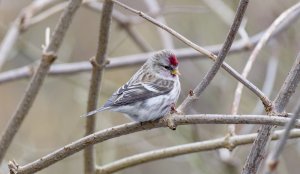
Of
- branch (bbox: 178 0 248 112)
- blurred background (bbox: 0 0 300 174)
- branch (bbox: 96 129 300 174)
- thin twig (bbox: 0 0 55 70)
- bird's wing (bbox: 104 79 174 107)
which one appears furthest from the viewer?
blurred background (bbox: 0 0 300 174)

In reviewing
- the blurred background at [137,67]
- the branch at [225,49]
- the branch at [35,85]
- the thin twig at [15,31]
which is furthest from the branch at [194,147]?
the blurred background at [137,67]

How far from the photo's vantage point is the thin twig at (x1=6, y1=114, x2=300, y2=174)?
7.21ft

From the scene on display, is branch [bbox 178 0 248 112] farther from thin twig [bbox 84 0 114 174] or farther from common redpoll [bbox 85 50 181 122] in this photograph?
thin twig [bbox 84 0 114 174]

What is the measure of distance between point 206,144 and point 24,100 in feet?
3.36

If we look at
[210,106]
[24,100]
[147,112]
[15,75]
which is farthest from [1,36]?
[147,112]

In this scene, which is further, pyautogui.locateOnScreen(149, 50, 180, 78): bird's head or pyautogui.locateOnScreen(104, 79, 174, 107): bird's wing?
pyautogui.locateOnScreen(149, 50, 180, 78): bird's head

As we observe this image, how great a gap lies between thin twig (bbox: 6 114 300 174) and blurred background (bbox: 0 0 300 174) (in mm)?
1649

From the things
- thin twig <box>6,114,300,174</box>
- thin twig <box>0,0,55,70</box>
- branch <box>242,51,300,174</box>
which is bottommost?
thin twig <box>6,114,300,174</box>

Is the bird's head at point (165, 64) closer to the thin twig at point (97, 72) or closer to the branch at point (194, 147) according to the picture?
the thin twig at point (97, 72)

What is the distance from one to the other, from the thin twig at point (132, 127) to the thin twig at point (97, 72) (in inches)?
19.3

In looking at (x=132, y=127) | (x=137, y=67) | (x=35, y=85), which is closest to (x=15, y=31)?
(x=35, y=85)

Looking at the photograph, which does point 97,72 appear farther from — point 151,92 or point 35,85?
point 151,92

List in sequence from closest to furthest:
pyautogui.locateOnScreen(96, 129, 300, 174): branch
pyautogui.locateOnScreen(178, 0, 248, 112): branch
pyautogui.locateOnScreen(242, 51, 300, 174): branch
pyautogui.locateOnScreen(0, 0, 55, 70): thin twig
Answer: pyautogui.locateOnScreen(178, 0, 248, 112): branch < pyautogui.locateOnScreen(242, 51, 300, 174): branch < pyautogui.locateOnScreen(96, 129, 300, 174): branch < pyautogui.locateOnScreen(0, 0, 55, 70): thin twig

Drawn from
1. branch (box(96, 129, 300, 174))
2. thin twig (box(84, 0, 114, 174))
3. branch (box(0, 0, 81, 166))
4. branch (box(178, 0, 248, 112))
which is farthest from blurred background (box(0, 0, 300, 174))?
branch (box(178, 0, 248, 112))
